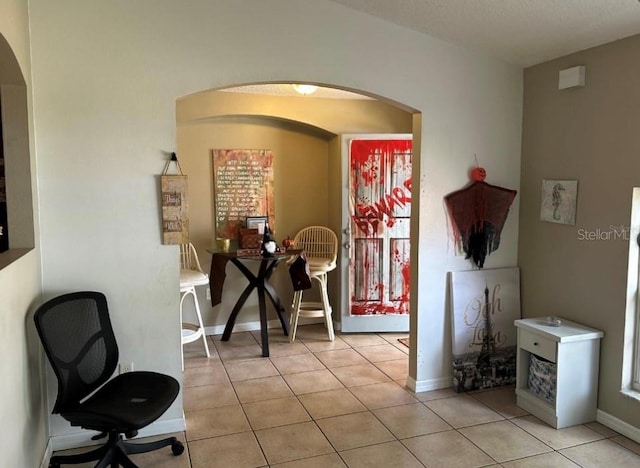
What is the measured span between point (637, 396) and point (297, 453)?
6.66ft

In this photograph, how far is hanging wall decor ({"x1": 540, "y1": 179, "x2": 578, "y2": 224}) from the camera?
336 centimetres

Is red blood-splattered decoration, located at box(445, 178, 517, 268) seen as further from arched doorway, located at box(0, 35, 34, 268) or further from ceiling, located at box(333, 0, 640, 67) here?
arched doorway, located at box(0, 35, 34, 268)

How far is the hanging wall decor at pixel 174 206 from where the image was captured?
3014mm

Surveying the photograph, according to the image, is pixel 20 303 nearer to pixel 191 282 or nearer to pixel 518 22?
pixel 191 282

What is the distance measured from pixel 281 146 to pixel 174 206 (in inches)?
93.3

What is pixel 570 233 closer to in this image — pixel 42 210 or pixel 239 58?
pixel 239 58

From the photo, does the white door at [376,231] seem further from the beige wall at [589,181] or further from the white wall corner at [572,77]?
the white wall corner at [572,77]

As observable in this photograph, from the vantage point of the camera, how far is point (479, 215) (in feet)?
12.3

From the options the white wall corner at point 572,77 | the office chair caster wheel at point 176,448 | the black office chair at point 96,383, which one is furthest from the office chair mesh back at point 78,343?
the white wall corner at point 572,77

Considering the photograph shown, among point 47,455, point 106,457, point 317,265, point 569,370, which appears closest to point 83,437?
point 47,455

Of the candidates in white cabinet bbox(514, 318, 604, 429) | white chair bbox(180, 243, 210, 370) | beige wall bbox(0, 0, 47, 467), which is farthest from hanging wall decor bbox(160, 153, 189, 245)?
white cabinet bbox(514, 318, 604, 429)

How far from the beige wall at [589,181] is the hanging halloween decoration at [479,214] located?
0.20m

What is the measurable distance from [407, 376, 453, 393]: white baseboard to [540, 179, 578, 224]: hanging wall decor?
1371 millimetres

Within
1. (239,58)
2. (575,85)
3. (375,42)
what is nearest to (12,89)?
(239,58)
